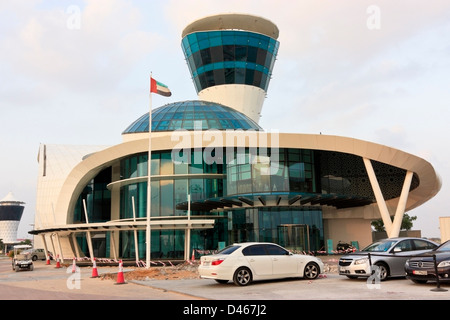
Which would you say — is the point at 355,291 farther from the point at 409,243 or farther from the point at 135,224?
the point at 135,224

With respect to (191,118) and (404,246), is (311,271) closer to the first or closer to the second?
(404,246)

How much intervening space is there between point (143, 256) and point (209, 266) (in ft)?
66.5

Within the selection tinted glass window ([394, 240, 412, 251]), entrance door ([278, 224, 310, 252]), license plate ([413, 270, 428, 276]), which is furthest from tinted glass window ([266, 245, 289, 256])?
entrance door ([278, 224, 310, 252])

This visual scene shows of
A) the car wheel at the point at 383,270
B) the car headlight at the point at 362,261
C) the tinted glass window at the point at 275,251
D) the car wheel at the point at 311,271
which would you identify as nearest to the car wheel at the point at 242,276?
the tinted glass window at the point at 275,251

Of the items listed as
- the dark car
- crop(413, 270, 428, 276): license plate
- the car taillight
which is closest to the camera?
the dark car

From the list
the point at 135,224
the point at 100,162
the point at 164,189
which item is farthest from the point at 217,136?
the point at 100,162

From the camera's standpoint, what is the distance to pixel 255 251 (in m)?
16.0

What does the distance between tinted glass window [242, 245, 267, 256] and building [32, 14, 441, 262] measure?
9526 millimetres

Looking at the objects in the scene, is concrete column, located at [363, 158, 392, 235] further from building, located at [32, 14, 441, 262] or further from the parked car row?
the parked car row

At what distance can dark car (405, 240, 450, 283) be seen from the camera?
13219 mm

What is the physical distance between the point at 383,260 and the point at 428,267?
2.31 metres

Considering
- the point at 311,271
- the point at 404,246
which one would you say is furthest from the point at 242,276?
the point at 404,246

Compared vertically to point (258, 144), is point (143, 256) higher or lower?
lower
